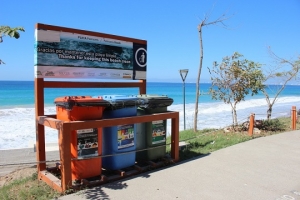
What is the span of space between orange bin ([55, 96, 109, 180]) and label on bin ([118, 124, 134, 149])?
1.41ft

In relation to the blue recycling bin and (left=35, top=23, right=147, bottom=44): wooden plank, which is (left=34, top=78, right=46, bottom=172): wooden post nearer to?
(left=35, top=23, right=147, bottom=44): wooden plank

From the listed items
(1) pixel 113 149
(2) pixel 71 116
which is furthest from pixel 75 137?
(1) pixel 113 149

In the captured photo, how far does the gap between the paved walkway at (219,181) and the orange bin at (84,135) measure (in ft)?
1.28

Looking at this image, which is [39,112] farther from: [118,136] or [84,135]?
[118,136]

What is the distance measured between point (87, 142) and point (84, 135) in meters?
0.13

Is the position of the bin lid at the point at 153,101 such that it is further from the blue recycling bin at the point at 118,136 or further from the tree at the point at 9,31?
the tree at the point at 9,31

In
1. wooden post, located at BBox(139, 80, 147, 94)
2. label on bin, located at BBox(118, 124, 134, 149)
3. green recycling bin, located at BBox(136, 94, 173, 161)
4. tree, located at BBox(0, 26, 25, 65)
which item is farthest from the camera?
wooden post, located at BBox(139, 80, 147, 94)

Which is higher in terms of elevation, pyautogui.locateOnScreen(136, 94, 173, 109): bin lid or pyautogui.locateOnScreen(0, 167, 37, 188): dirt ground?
pyautogui.locateOnScreen(136, 94, 173, 109): bin lid

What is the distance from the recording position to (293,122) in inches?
400

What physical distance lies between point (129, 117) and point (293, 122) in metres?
7.69

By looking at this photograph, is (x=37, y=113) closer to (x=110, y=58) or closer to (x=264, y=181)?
(x=110, y=58)

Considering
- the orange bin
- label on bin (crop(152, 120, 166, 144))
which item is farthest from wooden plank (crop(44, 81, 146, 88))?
label on bin (crop(152, 120, 166, 144))

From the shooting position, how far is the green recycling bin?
18.0 feet

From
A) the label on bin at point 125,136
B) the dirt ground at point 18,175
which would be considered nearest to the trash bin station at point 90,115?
the label on bin at point 125,136
